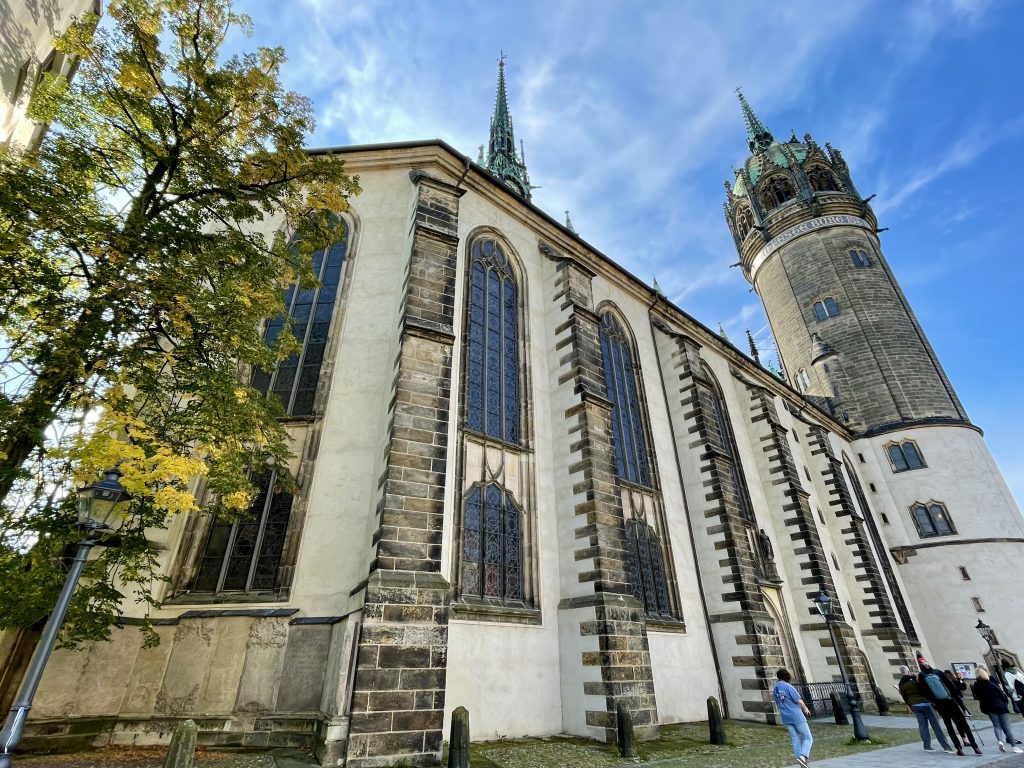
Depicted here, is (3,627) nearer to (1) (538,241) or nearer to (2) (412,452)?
(2) (412,452)

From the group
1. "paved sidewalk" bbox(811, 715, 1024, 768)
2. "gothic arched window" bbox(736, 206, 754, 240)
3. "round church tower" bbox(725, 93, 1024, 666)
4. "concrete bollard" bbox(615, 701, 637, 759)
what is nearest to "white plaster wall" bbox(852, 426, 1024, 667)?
"round church tower" bbox(725, 93, 1024, 666)

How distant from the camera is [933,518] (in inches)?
1014

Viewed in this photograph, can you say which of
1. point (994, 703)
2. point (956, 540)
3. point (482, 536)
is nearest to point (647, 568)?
point (482, 536)

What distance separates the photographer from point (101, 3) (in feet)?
44.1

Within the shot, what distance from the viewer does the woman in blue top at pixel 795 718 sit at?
6.41 m

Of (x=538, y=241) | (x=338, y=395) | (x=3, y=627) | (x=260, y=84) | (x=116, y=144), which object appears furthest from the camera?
(x=538, y=241)

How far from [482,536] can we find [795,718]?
5509mm

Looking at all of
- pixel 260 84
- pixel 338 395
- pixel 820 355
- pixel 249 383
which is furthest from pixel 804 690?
pixel 820 355

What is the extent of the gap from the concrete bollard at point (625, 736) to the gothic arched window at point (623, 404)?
644 cm

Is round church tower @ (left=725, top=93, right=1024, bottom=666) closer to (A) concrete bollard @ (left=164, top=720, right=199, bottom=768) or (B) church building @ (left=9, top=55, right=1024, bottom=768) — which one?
(B) church building @ (left=9, top=55, right=1024, bottom=768)

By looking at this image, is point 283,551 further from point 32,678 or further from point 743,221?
point 743,221

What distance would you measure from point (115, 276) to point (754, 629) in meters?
14.3

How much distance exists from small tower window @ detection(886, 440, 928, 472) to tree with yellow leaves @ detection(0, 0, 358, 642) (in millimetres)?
31474

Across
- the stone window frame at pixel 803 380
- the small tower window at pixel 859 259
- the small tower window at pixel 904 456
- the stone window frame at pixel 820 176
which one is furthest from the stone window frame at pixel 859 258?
the small tower window at pixel 904 456
